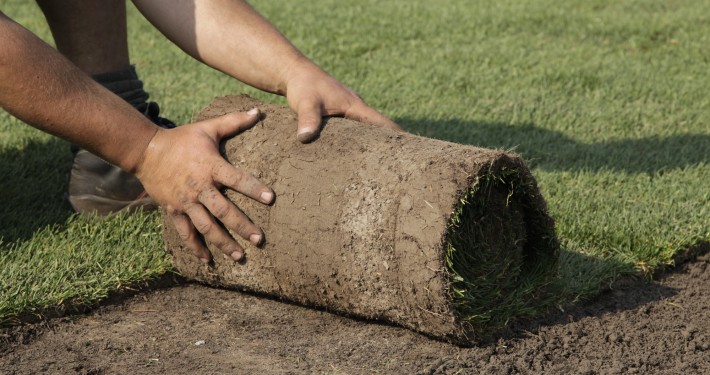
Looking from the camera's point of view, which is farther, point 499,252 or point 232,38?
point 232,38

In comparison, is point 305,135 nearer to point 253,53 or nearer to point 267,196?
point 267,196

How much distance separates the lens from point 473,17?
6.73 m

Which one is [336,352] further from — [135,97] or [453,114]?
[453,114]

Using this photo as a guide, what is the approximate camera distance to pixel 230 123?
9.80 ft

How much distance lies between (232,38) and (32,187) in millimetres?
1268

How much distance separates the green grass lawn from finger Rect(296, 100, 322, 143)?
29.3 inches

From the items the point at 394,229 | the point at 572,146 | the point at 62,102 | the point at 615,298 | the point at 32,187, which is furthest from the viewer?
the point at 572,146

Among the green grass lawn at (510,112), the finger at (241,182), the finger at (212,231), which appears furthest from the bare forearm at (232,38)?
the green grass lawn at (510,112)

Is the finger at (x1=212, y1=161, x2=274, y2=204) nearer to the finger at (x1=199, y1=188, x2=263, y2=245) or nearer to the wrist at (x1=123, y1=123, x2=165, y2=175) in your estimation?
the finger at (x1=199, y1=188, x2=263, y2=245)

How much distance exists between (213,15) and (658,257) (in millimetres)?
1800

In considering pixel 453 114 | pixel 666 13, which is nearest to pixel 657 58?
pixel 666 13

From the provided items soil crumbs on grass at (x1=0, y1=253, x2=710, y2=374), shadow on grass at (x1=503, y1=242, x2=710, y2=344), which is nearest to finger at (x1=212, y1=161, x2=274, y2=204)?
soil crumbs on grass at (x1=0, y1=253, x2=710, y2=374)

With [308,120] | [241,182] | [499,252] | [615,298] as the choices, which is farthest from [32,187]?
[615,298]

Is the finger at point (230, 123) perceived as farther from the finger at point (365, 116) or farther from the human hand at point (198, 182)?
the finger at point (365, 116)
